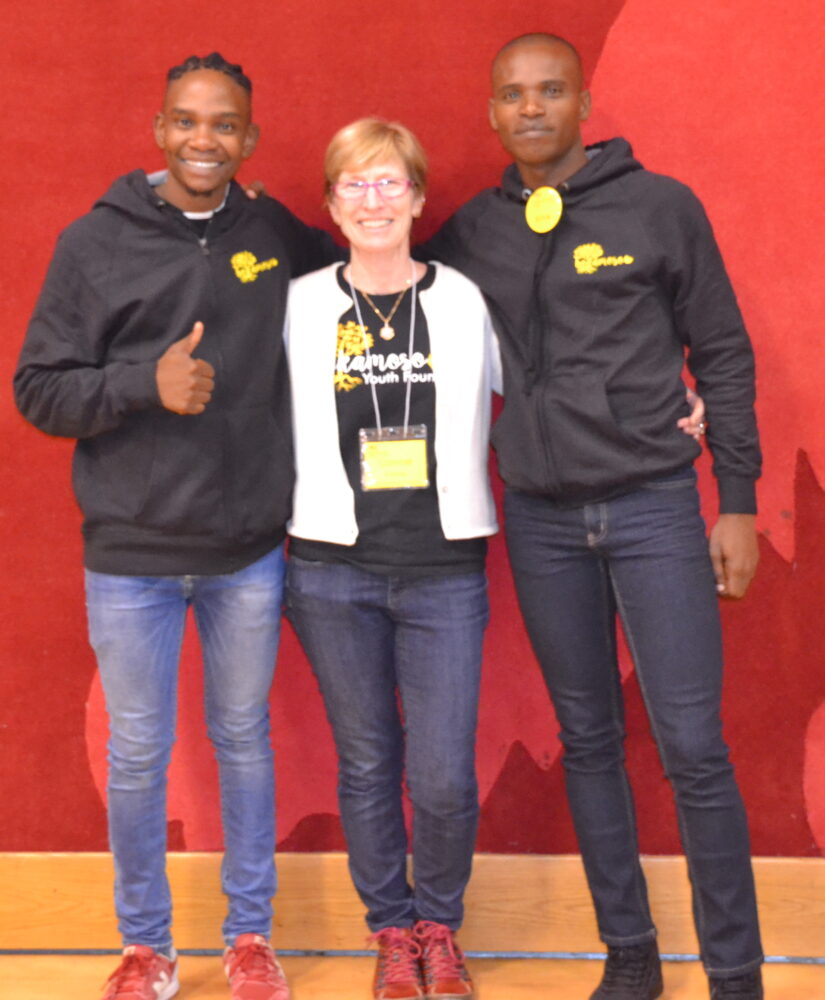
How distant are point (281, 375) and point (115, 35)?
2.95ft

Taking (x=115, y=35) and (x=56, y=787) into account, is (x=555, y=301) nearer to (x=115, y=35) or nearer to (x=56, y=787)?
(x=115, y=35)

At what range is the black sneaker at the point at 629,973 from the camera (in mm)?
2340

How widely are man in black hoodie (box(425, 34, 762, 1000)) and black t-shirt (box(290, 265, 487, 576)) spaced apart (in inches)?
6.2

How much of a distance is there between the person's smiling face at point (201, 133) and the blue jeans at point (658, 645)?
840 mm

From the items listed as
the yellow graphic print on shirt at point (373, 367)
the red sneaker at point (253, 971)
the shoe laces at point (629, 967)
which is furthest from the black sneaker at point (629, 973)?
the yellow graphic print on shirt at point (373, 367)

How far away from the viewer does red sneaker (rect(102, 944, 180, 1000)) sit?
238 cm

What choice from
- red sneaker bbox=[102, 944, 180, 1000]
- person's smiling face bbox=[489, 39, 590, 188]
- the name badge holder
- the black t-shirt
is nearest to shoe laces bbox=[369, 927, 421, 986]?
red sneaker bbox=[102, 944, 180, 1000]

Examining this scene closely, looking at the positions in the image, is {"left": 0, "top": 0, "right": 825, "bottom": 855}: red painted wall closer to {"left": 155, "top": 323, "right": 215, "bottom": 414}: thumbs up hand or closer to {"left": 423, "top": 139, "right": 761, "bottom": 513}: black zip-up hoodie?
{"left": 423, "top": 139, "right": 761, "bottom": 513}: black zip-up hoodie

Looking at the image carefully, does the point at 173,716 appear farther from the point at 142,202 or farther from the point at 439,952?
the point at 142,202

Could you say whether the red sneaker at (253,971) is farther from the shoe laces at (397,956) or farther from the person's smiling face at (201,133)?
the person's smiling face at (201,133)

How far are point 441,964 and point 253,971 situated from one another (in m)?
0.38

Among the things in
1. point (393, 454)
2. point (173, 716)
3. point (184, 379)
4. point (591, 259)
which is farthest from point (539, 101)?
point (173, 716)

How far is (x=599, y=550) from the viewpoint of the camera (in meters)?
2.21

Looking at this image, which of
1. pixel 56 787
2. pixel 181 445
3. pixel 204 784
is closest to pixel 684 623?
pixel 181 445
